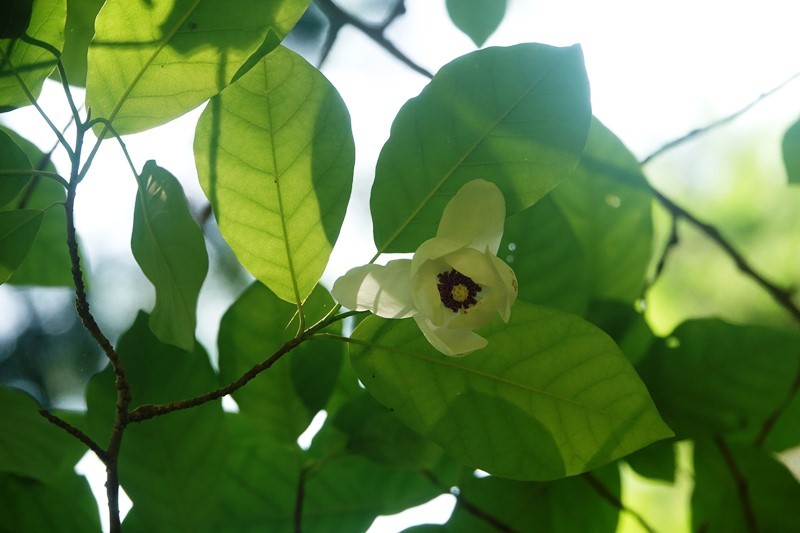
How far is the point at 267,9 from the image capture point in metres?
0.50

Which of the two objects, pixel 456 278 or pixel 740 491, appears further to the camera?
pixel 740 491

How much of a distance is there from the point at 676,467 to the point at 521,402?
0.32 metres

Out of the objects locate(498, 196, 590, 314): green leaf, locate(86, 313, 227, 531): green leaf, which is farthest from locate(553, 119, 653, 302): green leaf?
locate(86, 313, 227, 531): green leaf

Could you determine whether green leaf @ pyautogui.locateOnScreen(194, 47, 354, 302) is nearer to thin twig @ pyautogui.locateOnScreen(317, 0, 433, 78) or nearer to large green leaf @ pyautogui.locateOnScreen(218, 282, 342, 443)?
large green leaf @ pyautogui.locateOnScreen(218, 282, 342, 443)

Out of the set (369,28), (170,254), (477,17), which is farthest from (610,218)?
(170,254)

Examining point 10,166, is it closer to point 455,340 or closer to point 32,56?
point 32,56

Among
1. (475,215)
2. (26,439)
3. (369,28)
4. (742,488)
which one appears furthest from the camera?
(369,28)

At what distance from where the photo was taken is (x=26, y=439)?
64 centimetres

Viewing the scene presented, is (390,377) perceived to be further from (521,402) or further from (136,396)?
(136,396)

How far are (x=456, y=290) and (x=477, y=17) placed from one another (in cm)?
37

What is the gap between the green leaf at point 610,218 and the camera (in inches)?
30.3

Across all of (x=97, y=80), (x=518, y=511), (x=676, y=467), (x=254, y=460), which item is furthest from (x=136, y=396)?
(x=676, y=467)

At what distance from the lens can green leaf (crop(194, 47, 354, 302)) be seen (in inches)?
20.1

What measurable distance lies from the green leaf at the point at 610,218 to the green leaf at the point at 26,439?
1.78 feet
